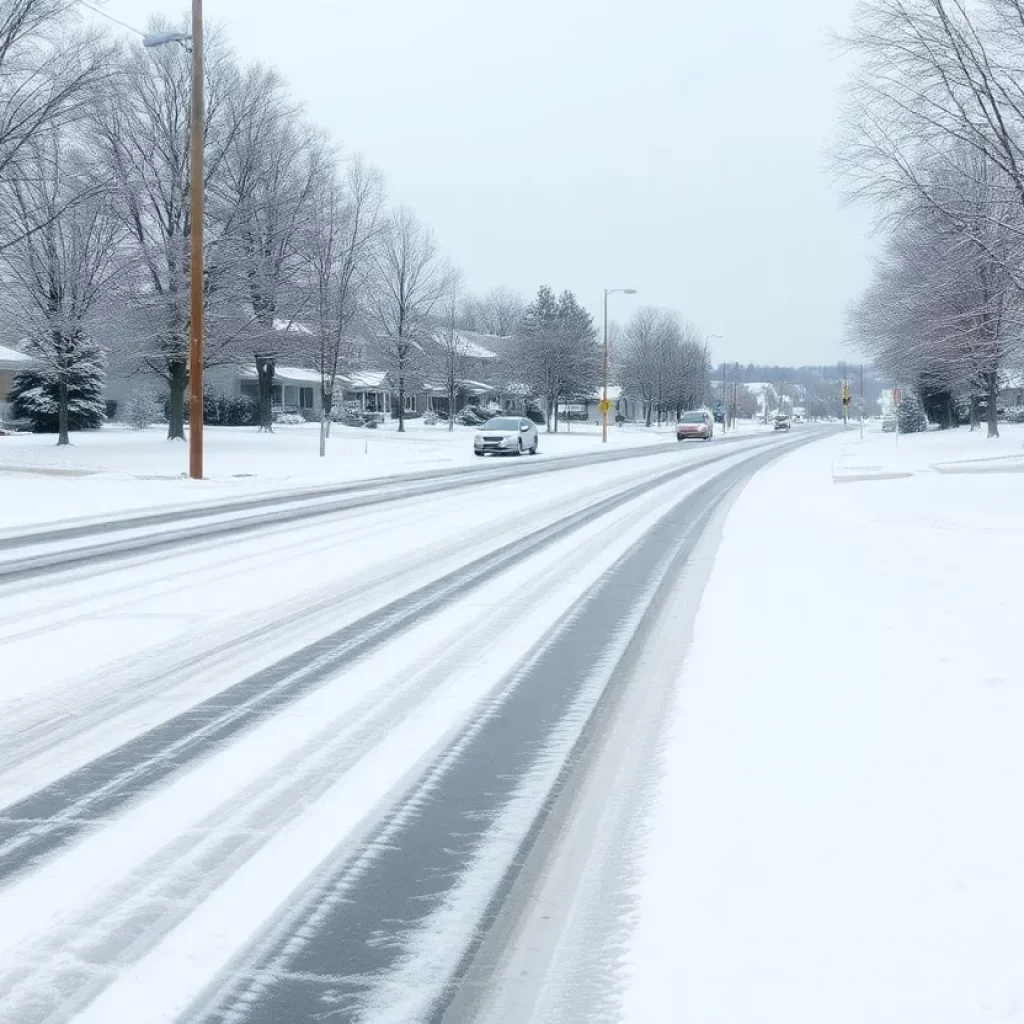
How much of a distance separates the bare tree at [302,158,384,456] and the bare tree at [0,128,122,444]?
6504 millimetres

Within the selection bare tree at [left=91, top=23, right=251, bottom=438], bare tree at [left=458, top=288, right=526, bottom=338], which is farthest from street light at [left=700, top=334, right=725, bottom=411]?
bare tree at [left=91, top=23, right=251, bottom=438]

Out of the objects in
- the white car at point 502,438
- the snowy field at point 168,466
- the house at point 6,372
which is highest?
the house at point 6,372

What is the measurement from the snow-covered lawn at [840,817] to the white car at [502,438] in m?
29.7

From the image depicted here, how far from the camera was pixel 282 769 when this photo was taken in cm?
517

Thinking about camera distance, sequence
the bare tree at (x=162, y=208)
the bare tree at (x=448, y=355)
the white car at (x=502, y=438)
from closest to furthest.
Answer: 1. the bare tree at (x=162, y=208)
2. the white car at (x=502, y=438)
3. the bare tree at (x=448, y=355)

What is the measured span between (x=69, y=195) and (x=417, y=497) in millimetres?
18497

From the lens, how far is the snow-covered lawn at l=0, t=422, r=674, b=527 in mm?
19219

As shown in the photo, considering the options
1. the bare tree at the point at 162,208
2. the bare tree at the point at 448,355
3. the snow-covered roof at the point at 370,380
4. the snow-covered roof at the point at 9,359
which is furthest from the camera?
the snow-covered roof at the point at 370,380

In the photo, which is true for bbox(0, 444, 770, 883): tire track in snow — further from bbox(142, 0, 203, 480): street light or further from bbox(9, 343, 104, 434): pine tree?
bbox(9, 343, 104, 434): pine tree

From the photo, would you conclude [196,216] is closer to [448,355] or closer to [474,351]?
[448,355]

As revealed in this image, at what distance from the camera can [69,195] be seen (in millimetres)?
32562

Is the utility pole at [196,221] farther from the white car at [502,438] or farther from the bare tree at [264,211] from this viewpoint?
the white car at [502,438]

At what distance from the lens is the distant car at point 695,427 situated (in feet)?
202

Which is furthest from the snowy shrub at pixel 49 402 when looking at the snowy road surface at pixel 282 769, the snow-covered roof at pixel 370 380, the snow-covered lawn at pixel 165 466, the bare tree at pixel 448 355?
the snowy road surface at pixel 282 769
